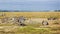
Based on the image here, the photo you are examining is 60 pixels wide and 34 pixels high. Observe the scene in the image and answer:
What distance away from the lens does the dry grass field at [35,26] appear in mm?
1262

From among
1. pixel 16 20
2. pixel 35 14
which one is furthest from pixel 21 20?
pixel 35 14

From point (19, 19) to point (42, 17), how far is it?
243mm

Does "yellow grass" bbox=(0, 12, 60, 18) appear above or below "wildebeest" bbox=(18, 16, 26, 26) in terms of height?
above

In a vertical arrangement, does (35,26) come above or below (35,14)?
below

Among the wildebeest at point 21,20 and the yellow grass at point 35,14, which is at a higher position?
the yellow grass at point 35,14

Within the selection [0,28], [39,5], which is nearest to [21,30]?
[0,28]

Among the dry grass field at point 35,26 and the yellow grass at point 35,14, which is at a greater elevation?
the yellow grass at point 35,14

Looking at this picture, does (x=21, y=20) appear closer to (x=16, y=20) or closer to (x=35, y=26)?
(x=16, y=20)

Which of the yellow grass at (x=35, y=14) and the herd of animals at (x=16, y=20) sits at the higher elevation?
the yellow grass at (x=35, y=14)

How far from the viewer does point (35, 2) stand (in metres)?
1.30

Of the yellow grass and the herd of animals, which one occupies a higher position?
the yellow grass

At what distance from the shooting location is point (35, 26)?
1.27 metres

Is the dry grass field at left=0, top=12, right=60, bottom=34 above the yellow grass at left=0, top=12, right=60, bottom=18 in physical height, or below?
below

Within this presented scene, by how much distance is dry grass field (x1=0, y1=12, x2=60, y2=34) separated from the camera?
1.26 metres
